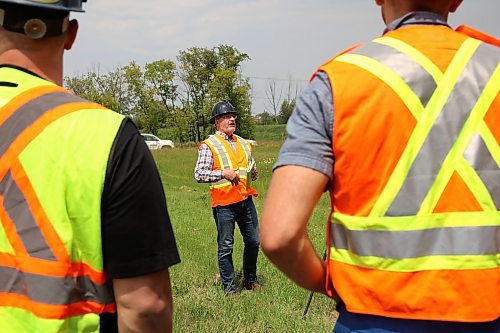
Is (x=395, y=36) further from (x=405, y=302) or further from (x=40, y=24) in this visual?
(x=40, y=24)

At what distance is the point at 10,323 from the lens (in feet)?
5.45

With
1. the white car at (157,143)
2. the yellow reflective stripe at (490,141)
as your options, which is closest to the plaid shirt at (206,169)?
the yellow reflective stripe at (490,141)

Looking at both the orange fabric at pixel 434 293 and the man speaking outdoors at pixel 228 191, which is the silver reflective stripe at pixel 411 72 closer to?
the orange fabric at pixel 434 293

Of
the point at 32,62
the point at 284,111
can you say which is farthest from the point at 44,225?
the point at 284,111

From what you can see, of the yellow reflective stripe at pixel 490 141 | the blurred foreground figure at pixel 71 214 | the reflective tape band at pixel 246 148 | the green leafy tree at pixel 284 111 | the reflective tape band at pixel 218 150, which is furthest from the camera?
the green leafy tree at pixel 284 111

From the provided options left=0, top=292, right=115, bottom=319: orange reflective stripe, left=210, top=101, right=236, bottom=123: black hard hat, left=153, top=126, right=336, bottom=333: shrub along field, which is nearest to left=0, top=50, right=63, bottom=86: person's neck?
left=0, top=292, right=115, bottom=319: orange reflective stripe

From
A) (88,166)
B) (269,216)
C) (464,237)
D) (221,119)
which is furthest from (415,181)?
(221,119)

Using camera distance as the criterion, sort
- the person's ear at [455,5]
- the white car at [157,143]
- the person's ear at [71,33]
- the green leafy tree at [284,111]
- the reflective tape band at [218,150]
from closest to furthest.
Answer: the person's ear at [71,33], the person's ear at [455,5], the reflective tape band at [218,150], the white car at [157,143], the green leafy tree at [284,111]

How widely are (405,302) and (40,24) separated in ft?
4.52

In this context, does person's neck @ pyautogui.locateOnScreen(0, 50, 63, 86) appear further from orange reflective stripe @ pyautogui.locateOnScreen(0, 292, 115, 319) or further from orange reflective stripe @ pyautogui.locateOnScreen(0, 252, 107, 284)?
orange reflective stripe @ pyautogui.locateOnScreen(0, 292, 115, 319)

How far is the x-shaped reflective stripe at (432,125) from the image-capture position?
1.71 m

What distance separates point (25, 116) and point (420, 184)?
1.18 m

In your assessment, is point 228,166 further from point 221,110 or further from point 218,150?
point 221,110

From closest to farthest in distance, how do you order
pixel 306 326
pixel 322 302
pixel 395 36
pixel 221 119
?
1. pixel 395 36
2. pixel 306 326
3. pixel 322 302
4. pixel 221 119
